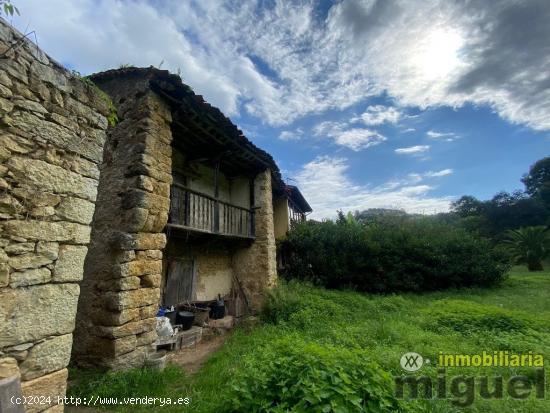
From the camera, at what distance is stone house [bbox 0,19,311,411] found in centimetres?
207

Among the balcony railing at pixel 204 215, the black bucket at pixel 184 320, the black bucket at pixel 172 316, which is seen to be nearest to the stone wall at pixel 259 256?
the balcony railing at pixel 204 215

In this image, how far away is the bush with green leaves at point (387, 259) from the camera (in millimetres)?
11906

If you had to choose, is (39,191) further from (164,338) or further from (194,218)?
(194,218)

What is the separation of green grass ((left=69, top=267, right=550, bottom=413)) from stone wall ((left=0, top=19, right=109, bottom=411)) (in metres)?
1.65

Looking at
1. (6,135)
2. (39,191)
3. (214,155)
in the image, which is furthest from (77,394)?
(214,155)

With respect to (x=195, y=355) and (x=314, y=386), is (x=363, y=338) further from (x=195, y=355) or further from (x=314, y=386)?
(x=314, y=386)

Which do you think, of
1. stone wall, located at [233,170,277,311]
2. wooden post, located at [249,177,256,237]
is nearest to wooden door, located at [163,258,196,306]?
stone wall, located at [233,170,277,311]

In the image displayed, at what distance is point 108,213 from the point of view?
4891mm

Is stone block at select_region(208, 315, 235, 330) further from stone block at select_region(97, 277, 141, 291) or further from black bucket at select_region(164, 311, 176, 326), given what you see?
stone block at select_region(97, 277, 141, 291)

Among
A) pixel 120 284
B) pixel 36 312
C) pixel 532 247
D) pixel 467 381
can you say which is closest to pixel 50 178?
pixel 36 312

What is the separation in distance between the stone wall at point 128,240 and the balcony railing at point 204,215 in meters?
1.18

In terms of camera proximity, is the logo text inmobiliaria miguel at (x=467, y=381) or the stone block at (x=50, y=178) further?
the logo text inmobiliaria miguel at (x=467, y=381)

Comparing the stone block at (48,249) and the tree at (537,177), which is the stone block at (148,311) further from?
the tree at (537,177)

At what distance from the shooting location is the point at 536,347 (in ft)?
15.7
